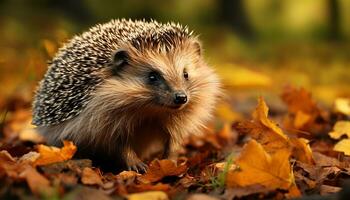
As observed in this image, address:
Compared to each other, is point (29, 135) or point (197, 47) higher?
point (197, 47)

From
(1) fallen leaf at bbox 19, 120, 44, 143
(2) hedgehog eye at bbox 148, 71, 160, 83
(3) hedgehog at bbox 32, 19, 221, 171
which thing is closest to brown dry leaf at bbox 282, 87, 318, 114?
(3) hedgehog at bbox 32, 19, 221, 171

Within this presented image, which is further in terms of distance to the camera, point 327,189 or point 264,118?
point 264,118

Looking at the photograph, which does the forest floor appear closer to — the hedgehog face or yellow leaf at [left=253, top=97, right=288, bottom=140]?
yellow leaf at [left=253, top=97, right=288, bottom=140]

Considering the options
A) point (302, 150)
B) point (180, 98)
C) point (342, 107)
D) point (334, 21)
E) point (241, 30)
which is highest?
point (334, 21)

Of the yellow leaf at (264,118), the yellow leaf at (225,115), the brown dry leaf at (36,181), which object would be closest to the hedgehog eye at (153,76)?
the yellow leaf at (264,118)

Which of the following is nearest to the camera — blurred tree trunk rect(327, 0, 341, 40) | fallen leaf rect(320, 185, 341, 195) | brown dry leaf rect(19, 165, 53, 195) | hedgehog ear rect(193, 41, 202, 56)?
brown dry leaf rect(19, 165, 53, 195)

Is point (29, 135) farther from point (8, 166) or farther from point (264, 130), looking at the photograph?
point (264, 130)

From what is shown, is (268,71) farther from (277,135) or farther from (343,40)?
(277,135)

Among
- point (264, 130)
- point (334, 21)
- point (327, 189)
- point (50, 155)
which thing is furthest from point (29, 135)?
point (334, 21)
